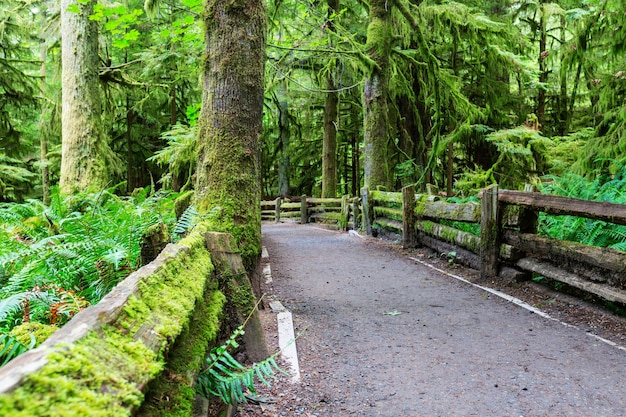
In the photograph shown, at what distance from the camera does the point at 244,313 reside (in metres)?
3.86

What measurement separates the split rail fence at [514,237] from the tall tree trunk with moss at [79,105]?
21.6ft

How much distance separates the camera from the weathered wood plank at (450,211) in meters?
7.32

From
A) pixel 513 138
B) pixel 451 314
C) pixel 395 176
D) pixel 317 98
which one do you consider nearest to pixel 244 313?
pixel 451 314

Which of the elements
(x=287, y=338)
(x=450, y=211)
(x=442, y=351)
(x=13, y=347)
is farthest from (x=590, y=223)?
(x=13, y=347)

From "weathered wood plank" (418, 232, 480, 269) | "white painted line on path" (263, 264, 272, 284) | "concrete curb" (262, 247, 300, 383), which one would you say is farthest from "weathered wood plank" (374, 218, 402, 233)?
"concrete curb" (262, 247, 300, 383)

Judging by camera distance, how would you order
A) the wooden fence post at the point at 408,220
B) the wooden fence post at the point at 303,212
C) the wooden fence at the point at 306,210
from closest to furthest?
the wooden fence post at the point at 408,220
the wooden fence at the point at 306,210
the wooden fence post at the point at 303,212

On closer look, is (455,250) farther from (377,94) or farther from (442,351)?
(377,94)

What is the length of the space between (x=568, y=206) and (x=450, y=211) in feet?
9.73

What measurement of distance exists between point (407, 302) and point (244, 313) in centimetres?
264

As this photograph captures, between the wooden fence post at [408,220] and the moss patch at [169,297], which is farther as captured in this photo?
the wooden fence post at [408,220]

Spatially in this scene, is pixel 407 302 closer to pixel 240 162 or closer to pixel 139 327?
pixel 240 162

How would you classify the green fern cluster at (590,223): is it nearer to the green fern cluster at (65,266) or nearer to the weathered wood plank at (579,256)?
the weathered wood plank at (579,256)

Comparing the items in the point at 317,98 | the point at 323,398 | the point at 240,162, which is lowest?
the point at 323,398

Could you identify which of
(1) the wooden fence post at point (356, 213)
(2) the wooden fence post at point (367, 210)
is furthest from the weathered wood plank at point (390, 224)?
(1) the wooden fence post at point (356, 213)
